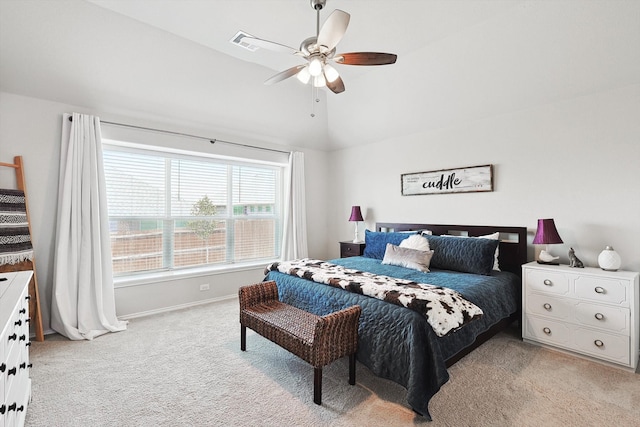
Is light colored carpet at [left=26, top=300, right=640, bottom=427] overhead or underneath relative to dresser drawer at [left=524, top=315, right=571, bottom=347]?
underneath

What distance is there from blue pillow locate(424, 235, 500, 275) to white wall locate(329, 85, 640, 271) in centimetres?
57

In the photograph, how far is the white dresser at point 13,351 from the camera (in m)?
1.23

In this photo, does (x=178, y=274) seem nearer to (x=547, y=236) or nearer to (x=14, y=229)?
(x=14, y=229)

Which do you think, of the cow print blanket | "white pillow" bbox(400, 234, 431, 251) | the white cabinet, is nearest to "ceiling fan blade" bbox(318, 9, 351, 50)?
the cow print blanket

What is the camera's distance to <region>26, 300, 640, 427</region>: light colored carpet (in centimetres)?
187

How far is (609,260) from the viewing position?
8.50 feet

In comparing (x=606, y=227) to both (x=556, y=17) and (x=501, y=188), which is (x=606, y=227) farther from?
(x=556, y=17)

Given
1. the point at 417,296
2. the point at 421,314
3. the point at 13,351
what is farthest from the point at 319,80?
the point at 13,351

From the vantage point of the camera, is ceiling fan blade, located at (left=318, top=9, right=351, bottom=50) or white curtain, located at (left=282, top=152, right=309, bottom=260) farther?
white curtain, located at (left=282, top=152, right=309, bottom=260)

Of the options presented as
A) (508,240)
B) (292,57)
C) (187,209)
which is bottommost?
(508,240)

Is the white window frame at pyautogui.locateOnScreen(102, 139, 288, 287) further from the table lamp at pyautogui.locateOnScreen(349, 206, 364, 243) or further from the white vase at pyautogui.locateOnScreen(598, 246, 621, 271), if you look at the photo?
the white vase at pyautogui.locateOnScreen(598, 246, 621, 271)

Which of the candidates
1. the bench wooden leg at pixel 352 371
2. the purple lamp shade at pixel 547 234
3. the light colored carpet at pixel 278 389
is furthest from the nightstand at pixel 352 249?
the bench wooden leg at pixel 352 371

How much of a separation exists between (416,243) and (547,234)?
1.22 metres

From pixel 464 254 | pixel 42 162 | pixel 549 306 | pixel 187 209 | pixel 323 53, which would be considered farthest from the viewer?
pixel 187 209
